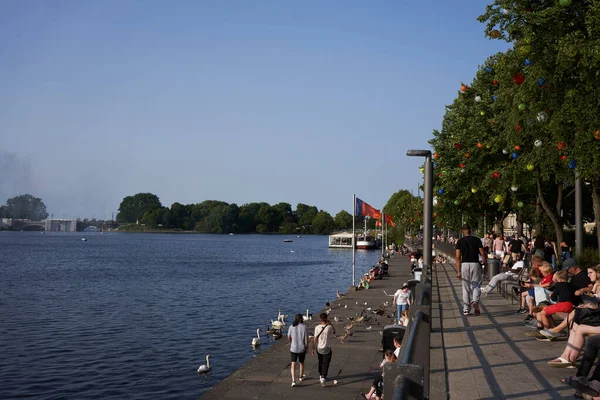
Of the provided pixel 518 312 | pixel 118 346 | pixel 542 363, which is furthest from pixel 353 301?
pixel 542 363

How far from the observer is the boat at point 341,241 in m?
159

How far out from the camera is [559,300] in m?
12.1

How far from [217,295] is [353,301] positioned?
17.0 meters

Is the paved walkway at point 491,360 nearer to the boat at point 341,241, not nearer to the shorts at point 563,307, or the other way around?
the shorts at point 563,307

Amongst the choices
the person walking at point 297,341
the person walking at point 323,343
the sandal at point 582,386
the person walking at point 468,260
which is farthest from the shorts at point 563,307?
the person walking at point 297,341

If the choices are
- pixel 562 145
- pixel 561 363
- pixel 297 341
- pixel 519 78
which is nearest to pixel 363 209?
pixel 519 78

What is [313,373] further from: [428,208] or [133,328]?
[133,328]

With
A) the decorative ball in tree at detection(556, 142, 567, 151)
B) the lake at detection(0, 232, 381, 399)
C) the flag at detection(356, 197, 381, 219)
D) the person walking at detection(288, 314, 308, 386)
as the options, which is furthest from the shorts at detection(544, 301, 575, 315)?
the flag at detection(356, 197, 381, 219)

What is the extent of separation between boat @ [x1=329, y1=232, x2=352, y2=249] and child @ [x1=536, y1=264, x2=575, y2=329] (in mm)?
143951

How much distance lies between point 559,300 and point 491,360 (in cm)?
240

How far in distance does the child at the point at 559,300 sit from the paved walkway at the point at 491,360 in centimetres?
48

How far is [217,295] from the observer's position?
46719 millimetres

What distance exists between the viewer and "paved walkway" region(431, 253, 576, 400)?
8688 millimetres

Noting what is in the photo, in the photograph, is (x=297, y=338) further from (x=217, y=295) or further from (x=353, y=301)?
(x=217, y=295)
